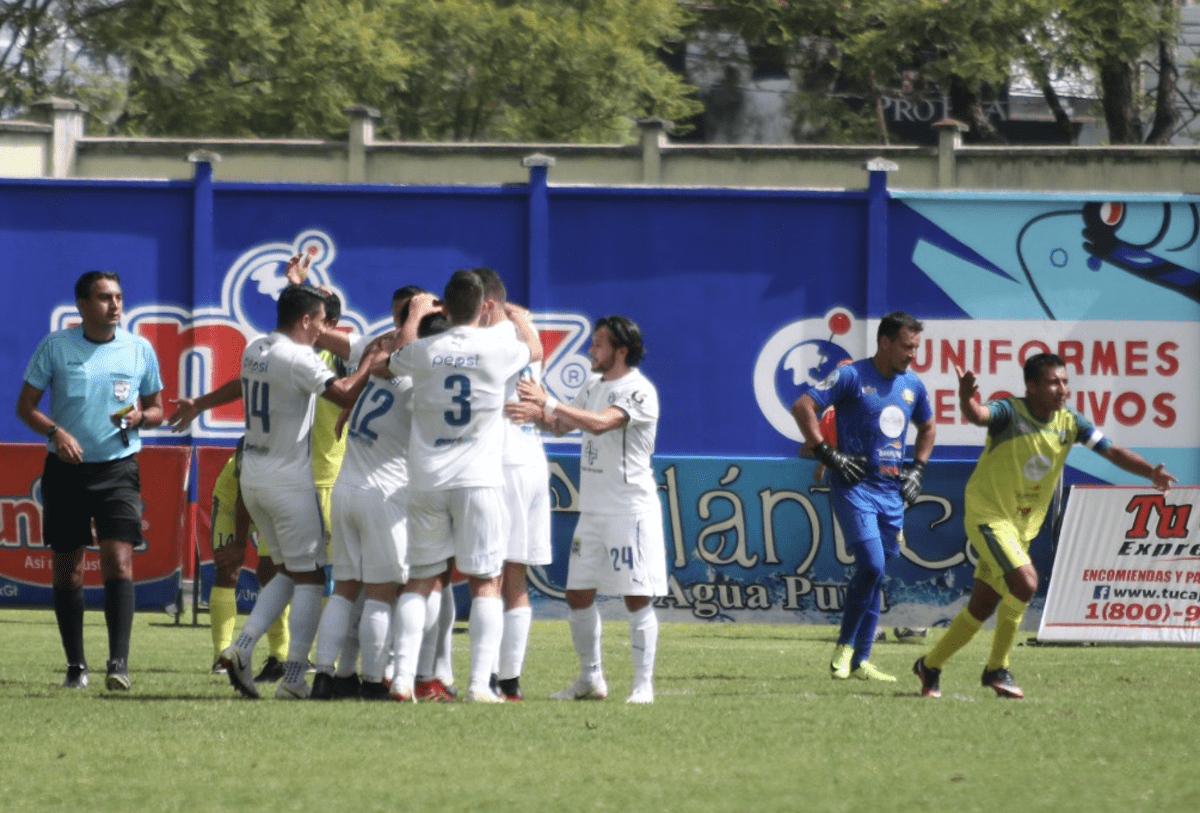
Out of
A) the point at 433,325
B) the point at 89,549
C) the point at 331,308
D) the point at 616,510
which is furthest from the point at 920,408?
the point at 89,549

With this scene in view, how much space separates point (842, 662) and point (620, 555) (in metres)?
2.16

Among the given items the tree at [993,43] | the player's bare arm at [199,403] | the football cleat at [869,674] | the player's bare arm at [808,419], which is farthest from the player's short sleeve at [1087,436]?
the tree at [993,43]

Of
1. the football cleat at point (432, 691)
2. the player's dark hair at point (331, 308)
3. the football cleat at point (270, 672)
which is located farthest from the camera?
the football cleat at point (270, 672)

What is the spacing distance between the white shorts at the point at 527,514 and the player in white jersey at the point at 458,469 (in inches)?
12.9

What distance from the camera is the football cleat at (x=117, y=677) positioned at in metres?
9.57

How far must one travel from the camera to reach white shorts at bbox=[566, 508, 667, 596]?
30.8 feet

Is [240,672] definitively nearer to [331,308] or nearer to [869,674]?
[331,308]

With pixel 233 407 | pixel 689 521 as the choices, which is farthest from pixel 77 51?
pixel 689 521

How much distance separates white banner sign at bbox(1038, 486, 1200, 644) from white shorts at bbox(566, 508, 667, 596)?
5212 millimetres

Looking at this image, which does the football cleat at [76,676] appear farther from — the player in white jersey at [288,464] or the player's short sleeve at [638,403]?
the player's short sleeve at [638,403]

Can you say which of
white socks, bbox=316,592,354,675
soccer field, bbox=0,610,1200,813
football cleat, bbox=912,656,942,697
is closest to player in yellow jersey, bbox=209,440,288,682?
soccer field, bbox=0,610,1200,813

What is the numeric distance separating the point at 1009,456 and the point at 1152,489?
13.5ft

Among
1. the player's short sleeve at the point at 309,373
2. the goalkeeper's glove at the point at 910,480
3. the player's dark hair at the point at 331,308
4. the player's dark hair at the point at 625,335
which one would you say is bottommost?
A: the goalkeeper's glove at the point at 910,480

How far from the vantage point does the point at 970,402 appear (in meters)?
9.83
